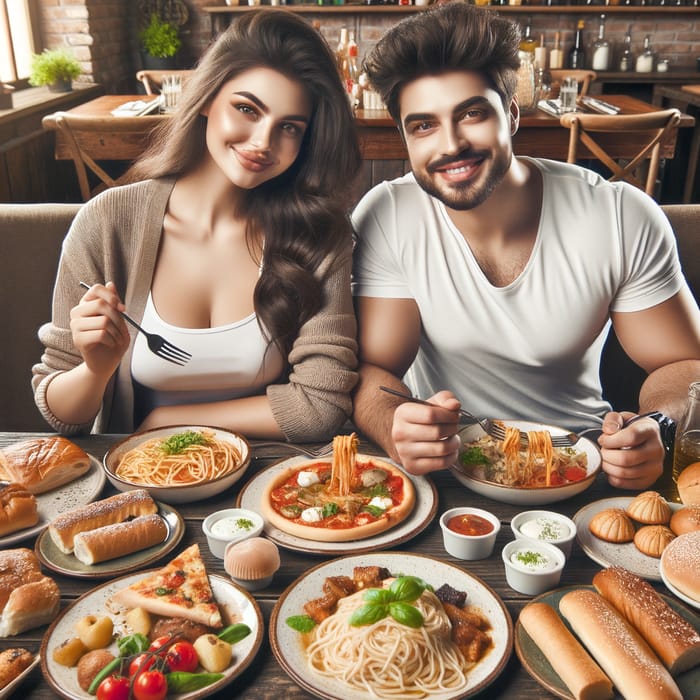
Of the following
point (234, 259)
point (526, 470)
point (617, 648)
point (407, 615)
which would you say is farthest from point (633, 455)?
point (234, 259)

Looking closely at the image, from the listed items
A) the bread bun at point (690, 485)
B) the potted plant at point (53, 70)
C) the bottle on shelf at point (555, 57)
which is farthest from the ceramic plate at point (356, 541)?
the bottle on shelf at point (555, 57)

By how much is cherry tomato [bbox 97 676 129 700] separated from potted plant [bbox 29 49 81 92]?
532 cm

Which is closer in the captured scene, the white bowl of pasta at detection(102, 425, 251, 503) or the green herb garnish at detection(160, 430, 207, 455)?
the white bowl of pasta at detection(102, 425, 251, 503)

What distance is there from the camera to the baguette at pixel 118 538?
1230mm

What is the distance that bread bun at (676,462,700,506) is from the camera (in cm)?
138

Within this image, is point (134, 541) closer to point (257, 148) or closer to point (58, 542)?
point (58, 542)

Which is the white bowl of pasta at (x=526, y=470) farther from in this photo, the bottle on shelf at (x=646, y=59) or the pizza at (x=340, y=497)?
the bottle on shelf at (x=646, y=59)

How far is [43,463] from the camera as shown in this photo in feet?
4.78

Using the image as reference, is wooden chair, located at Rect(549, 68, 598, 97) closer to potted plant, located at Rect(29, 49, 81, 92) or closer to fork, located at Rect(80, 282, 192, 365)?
potted plant, located at Rect(29, 49, 81, 92)

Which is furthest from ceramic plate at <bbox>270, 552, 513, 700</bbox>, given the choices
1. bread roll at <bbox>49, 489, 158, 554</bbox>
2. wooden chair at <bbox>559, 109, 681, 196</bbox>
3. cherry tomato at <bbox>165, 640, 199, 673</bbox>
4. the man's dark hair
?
wooden chair at <bbox>559, 109, 681, 196</bbox>

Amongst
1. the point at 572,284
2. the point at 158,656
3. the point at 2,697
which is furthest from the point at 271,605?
the point at 572,284

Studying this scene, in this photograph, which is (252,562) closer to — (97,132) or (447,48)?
(447,48)

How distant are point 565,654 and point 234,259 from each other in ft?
4.28

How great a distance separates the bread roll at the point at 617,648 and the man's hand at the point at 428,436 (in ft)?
1.36
